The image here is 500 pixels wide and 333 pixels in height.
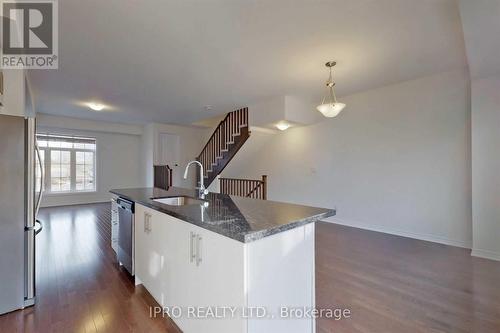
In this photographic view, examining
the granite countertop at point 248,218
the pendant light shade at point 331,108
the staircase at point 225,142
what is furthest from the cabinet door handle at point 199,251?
the staircase at point 225,142

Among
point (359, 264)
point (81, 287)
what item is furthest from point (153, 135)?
point (359, 264)

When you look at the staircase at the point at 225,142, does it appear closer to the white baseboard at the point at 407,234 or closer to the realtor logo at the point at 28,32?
the white baseboard at the point at 407,234

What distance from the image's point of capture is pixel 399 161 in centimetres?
420

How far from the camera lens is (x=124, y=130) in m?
7.57

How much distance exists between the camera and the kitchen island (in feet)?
3.89

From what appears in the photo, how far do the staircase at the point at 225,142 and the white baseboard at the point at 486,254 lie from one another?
463 centimetres

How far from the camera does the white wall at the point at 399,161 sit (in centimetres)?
363

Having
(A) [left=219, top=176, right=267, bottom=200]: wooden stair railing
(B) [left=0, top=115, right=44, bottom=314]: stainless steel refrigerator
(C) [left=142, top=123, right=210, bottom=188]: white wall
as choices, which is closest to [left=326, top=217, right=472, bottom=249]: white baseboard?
(A) [left=219, top=176, right=267, bottom=200]: wooden stair railing

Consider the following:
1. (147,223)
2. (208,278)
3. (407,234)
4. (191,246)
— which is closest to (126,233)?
(147,223)

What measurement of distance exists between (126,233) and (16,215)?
0.94 m

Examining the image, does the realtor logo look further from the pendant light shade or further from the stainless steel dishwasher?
the pendant light shade

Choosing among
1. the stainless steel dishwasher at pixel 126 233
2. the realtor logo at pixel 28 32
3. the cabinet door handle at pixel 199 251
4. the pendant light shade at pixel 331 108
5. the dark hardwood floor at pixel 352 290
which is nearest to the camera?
the cabinet door handle at pixel 199 251

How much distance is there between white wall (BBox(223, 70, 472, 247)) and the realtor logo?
4145mm

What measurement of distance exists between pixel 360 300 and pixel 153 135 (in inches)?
279
